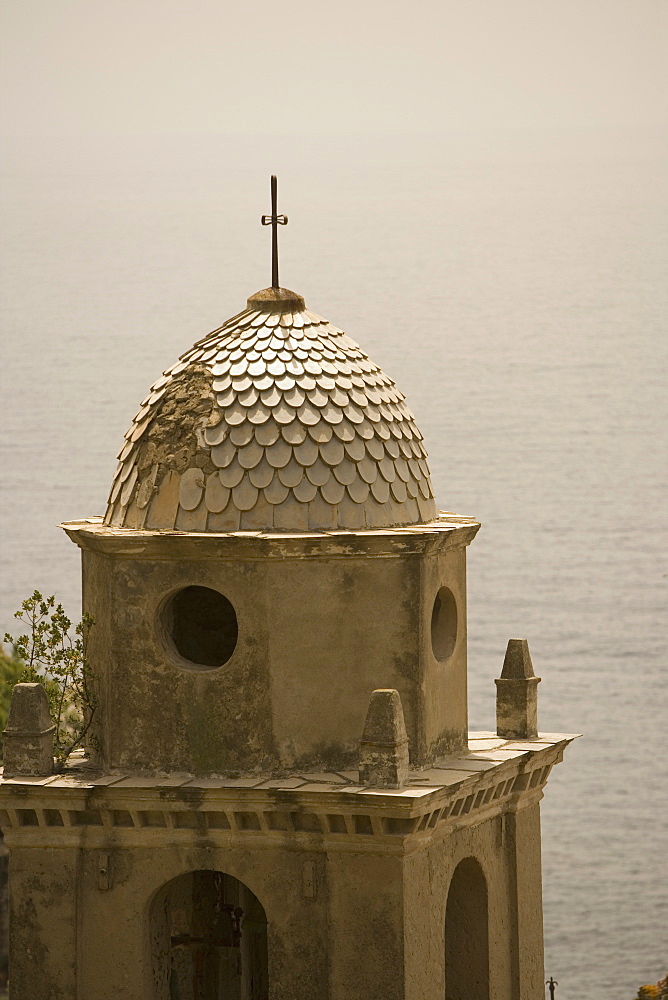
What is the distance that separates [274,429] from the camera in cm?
1636

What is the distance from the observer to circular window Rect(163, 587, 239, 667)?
17812 millimetres

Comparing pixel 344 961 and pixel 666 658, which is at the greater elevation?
pixel 666 658

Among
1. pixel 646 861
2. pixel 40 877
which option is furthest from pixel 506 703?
pixel 646 861

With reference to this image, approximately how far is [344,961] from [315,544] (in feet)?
9.96

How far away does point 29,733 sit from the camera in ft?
53.2

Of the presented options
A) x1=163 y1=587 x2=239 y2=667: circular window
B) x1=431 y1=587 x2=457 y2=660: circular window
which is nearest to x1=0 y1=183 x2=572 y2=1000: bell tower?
x1=431 y1=587 x2=457 y2=660: circular window

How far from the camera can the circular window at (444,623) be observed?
17.1 m

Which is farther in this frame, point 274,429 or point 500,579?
point 500,579

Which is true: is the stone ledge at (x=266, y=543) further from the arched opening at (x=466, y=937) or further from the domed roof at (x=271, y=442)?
the arched opening at (x=466, y=937)

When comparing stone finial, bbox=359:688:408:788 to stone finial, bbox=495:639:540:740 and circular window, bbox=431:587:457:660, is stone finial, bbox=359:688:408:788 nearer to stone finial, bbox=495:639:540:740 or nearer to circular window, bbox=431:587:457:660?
circular window, bbox=431:587:457:660

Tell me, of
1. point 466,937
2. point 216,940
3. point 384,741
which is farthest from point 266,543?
point 216,940

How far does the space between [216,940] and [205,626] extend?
8.78 ft

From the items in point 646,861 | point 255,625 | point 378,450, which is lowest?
point 646,861

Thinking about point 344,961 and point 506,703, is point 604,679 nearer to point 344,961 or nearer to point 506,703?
point 506,703
